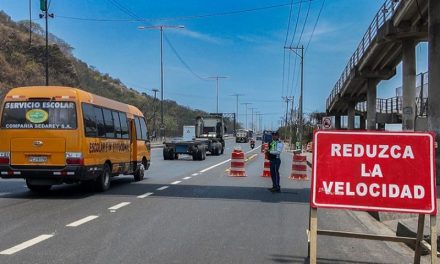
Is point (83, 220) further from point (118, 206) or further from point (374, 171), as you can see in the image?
point (374, 171)

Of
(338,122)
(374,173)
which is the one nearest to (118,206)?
(374,173)

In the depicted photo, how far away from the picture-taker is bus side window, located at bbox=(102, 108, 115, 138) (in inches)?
600

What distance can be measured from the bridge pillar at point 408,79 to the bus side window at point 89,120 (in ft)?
71.7

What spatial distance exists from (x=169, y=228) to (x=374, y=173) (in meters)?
4.02

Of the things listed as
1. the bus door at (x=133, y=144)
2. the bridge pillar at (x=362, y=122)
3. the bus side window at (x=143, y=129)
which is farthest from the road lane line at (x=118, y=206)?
the bridge pillar at (x=362, y=122)

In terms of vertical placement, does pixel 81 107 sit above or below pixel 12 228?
above

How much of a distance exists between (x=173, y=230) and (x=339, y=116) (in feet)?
259

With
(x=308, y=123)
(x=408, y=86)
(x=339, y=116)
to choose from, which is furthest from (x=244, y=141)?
(x=408, y=86)

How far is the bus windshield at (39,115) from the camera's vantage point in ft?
44.0

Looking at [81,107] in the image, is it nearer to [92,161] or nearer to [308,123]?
[92,161]

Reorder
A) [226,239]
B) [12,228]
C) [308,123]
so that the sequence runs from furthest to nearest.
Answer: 1. [308,123]
2. [12,228]
3. [226,239]

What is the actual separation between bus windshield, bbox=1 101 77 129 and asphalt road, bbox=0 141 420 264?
172cm

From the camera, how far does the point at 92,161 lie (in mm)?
13891

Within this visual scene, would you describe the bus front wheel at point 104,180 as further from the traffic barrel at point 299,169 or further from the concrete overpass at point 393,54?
the concrete overpass at point 393,54
